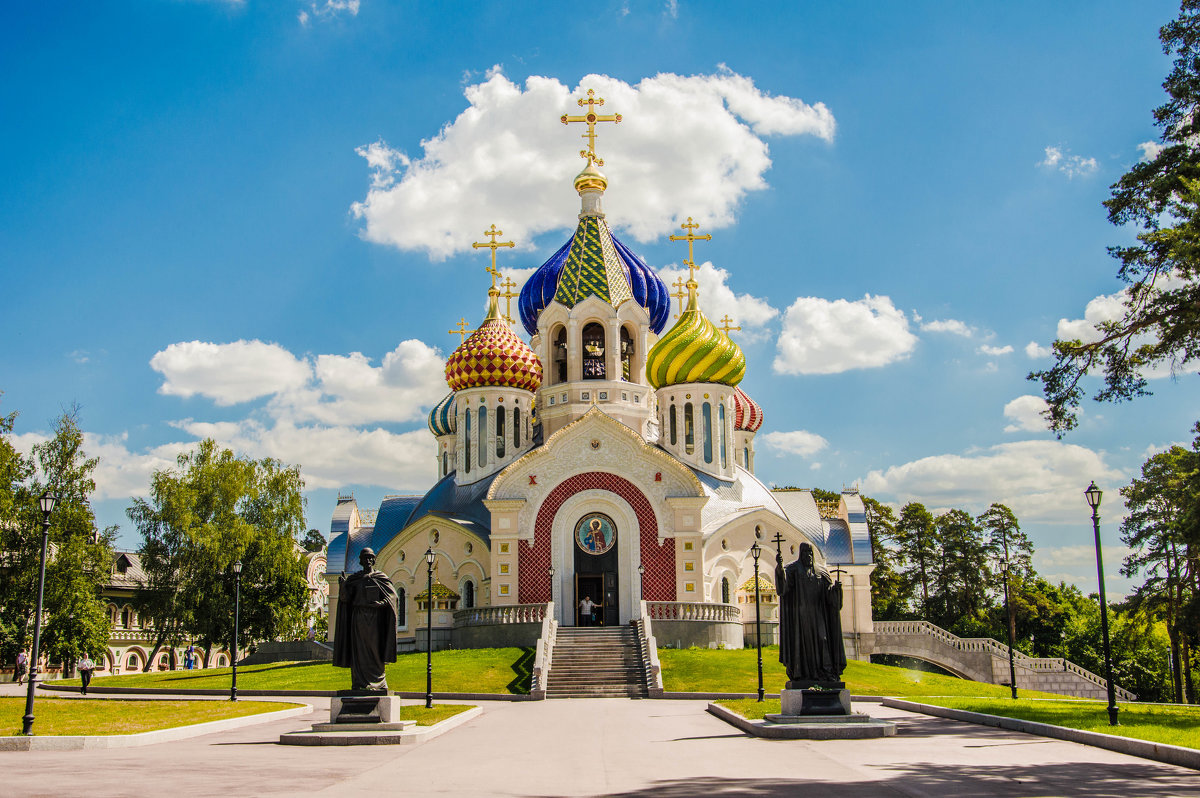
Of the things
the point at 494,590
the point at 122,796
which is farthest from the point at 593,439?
the point at 122,796

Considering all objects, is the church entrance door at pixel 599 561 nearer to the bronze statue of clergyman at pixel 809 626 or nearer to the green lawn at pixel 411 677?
the green lawn at pixel 411 677

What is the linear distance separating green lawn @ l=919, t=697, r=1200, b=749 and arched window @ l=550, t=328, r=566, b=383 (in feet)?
73.3

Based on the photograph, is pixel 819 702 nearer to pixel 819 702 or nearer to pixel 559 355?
pixel 819 702

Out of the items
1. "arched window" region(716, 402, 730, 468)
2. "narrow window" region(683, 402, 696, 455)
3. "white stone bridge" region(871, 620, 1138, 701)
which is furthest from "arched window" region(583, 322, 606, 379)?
"white stone bridge" region(871, 620, 1138, 701)

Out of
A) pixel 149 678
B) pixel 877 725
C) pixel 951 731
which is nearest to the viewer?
pixel 877 725

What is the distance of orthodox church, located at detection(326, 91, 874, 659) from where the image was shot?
35.2m

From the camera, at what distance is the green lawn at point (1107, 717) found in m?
14.4

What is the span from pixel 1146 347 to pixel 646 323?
23.5 meters

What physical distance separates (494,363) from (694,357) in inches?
298

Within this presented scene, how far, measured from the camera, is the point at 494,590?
34.8 meters

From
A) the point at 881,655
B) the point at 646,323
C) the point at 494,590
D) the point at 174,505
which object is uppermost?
the point at 646,323

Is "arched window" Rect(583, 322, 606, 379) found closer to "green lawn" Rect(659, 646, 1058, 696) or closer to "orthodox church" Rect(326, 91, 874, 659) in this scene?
"orthodox church" Rect(326, 91, 874, 659)

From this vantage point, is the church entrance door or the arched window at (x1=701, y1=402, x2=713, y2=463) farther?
the arched window at (x1=701, y1=402, x2=713, y2=463)

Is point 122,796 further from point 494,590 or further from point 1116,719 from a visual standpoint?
point 494,590
